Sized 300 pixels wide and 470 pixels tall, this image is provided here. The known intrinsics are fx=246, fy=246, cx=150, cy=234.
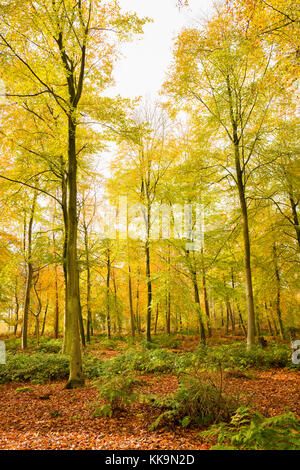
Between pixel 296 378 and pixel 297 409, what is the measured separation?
254 centimetres

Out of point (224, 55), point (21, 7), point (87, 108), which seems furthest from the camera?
point (224, 55)

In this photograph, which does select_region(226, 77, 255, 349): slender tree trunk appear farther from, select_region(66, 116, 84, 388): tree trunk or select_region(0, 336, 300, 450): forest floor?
select_region(66, 116, 84, 388): tree trunk

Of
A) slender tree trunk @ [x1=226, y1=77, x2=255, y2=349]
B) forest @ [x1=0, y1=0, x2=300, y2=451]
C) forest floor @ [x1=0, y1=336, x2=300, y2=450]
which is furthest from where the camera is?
slender tree trunk @ [x1=226, y1=77, x2=255, y2=349]

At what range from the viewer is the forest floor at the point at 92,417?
3213mm

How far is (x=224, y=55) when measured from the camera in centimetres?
845

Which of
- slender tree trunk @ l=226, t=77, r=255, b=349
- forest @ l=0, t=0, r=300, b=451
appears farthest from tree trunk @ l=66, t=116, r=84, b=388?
slender tree trunk @ l=226, t=77, r=255, b=349

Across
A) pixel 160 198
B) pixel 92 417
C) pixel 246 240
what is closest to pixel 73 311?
pixel 92 417

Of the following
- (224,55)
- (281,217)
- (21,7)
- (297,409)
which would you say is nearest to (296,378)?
(297,409)

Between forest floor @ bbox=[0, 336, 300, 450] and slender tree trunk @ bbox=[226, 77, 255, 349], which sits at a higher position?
slender tree trunk @ bbox=[226, 77, 255, 349]

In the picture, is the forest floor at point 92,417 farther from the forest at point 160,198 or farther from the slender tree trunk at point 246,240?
the slender tree trunk at point 246,240

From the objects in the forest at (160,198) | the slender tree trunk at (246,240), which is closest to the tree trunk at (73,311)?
the forest at (160,198)

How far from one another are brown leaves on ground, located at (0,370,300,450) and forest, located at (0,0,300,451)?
0.13 feet

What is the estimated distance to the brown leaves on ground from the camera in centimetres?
321
